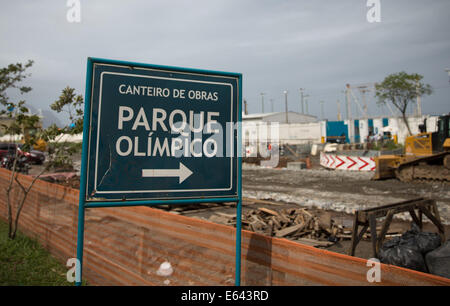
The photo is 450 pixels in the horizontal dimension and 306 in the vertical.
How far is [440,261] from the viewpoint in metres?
3.51

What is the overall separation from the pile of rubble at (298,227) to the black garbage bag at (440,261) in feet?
12.5

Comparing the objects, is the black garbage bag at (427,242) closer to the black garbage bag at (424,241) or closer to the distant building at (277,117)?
the black garbage bag at (424,241)

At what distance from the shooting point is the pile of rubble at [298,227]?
7863 millimetres

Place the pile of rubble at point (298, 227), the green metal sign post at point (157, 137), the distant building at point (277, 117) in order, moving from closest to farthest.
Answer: the green metal sign post at point (157, 137)
the pile of rubble at point (298, 227)
the distant building at point (277, 117)

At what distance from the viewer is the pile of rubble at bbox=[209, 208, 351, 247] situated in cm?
786

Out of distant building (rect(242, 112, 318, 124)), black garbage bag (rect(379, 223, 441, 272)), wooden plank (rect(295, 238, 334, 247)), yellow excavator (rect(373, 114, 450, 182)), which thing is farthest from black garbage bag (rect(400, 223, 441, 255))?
distant building (rect(242, 112, 318, 124))

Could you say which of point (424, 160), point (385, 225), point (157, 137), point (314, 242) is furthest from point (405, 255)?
point (424, 160)

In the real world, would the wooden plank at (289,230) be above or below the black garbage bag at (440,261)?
below

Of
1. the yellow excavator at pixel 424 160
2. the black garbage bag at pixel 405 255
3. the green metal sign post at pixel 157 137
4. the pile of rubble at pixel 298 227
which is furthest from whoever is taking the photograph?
the yellow excavator at pixel 424 160

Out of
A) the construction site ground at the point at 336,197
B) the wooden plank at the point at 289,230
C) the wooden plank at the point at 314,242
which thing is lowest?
the wooden plank at the point at 314,242

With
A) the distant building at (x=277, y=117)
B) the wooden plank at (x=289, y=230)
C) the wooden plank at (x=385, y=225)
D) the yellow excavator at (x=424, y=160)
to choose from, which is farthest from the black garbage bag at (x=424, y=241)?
the distant building at (x=277, y=117)

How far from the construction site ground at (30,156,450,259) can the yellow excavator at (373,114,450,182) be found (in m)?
0.46

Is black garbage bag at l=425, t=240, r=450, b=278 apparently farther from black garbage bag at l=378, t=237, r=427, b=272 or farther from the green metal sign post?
the green metal sign post
